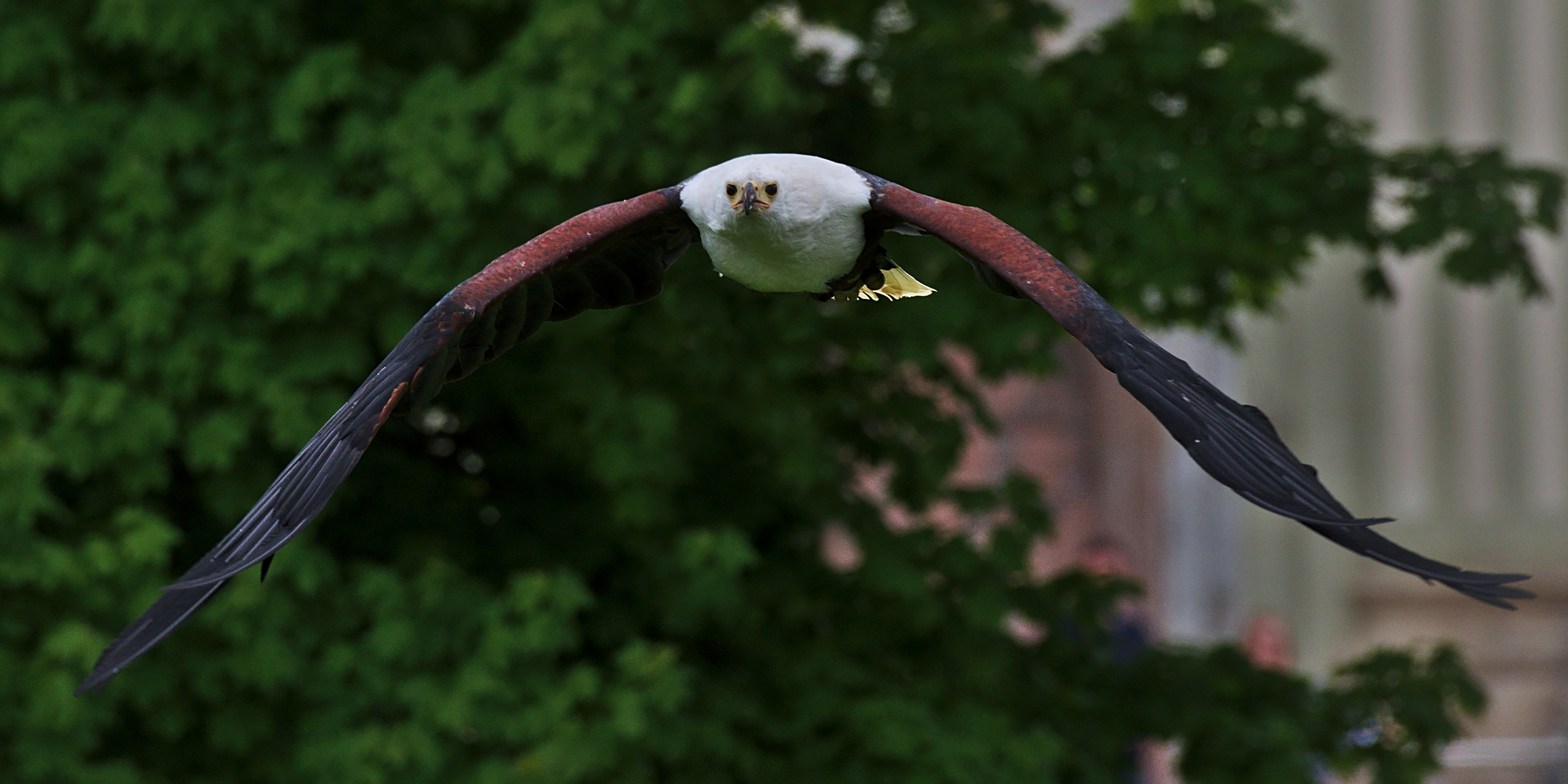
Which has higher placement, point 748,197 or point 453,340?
point 748,197

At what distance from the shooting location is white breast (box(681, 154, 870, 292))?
4.88 meters

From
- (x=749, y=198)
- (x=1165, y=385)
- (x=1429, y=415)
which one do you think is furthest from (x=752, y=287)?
(x=1429, y=415)

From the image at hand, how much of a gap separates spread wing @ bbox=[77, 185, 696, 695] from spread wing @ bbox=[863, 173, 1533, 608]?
2.58ft

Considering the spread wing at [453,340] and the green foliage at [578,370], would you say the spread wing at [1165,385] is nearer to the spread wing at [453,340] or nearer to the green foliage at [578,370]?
the spread wing at [453,340]

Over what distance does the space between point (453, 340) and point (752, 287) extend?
92 cm

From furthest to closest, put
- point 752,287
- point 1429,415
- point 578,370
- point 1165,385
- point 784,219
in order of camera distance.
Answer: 1. point 1429,415
2. point 578,370
3. point 752,287
4. point 784,219
5. point 1165,385

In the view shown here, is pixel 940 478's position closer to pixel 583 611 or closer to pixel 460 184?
pixel 583 611

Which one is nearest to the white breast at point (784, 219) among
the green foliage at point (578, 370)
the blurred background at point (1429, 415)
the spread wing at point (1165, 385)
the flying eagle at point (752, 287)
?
the flying eagle at point (752, 287)

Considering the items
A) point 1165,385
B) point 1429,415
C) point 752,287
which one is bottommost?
point 1165,385

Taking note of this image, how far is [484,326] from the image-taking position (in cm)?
504

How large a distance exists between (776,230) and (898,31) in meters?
3.86

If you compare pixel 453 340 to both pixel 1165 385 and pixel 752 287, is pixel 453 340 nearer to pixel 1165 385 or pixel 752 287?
pixel 752 287

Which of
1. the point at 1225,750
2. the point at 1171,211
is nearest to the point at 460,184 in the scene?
the point at 1171,211

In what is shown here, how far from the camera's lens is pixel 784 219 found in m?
4.89
